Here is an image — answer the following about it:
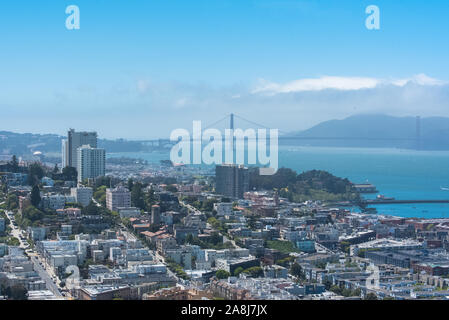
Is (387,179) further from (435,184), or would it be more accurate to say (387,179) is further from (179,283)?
(179,283)

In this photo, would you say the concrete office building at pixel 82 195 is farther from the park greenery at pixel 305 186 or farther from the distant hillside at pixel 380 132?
the distant hillside at pixel 380 132

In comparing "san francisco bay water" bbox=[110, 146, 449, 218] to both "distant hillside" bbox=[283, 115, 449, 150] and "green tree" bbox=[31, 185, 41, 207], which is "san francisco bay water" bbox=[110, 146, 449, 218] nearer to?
"distant hillside" bbox=[283, 115, 449, 150]

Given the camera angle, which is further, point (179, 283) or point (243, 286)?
point (179, 283)

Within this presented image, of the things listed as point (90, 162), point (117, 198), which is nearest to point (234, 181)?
point (90, 162)

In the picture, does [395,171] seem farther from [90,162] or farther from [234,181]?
[90,162]

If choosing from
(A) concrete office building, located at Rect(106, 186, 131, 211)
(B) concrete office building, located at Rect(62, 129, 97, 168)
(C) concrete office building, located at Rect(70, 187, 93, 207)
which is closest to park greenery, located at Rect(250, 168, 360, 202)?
(B) concrete office building, located at Rect(62, 129, 97, 168)

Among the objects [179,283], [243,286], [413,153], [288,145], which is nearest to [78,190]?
[179,283]

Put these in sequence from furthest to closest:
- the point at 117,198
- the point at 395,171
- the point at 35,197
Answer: the point at 395,171, the point at 117,198, the point at 35,197
